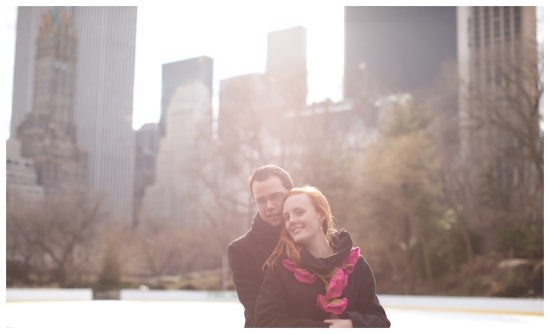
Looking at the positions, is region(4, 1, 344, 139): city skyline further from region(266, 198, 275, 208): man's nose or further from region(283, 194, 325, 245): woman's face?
region(283, 194, 325, 245): woman's face

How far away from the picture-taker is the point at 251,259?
11.3ft

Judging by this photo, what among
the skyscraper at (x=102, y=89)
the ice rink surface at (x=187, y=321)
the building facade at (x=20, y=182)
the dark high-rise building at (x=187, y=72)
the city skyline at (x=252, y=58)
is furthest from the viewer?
the skyscraper at (x=102, y=89)

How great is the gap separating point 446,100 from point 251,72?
317 inches

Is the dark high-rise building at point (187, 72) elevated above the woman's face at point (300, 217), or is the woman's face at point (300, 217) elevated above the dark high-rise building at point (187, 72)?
Answer: the dark high-rise building at point (187, 72)

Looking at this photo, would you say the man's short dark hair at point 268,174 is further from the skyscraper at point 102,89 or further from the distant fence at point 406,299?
the skyscraper at point 102,89

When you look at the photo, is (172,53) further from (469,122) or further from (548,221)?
(548,221)

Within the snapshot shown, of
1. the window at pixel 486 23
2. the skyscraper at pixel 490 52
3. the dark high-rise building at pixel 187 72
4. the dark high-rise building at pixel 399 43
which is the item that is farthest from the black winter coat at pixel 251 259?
the window at pixel 486 23

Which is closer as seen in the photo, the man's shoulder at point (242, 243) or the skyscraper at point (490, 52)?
the man's shoulder at point (242, 243)

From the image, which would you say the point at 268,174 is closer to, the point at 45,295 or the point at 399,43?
the point at 45,295

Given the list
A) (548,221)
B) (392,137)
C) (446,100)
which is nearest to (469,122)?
(446,100)

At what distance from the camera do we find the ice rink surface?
508 centimetres

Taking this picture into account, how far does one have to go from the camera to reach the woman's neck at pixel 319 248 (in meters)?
3.45

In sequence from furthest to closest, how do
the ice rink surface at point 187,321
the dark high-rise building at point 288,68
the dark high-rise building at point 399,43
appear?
the dark high-rise building at point 399,43, the dark high-rise building at point 288,68, the ice rink surface at point 187,321

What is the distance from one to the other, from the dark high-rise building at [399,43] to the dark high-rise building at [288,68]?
495 centimetres
